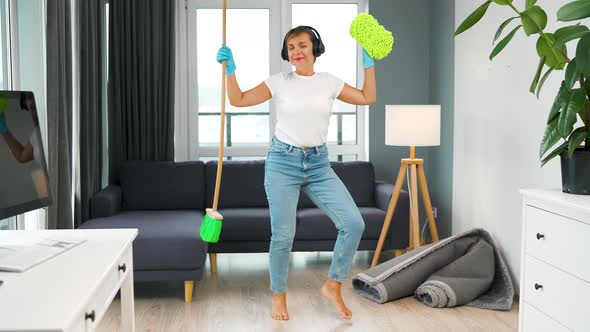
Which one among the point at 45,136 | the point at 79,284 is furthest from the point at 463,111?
the point at 79,284

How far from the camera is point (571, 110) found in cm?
277


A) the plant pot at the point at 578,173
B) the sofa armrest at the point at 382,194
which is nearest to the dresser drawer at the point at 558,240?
the plant pot at the point at 578,173

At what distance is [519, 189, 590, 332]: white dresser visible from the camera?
103 inches

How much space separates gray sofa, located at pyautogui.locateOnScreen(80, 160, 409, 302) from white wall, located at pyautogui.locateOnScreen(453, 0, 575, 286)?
1.76 ft

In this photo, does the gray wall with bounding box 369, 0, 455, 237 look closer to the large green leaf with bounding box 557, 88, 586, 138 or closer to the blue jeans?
the blue jeans

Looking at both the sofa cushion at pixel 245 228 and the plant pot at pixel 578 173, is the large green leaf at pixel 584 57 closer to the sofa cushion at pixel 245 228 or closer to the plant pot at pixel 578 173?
the plant pot at pixel 578 173

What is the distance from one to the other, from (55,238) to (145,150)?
3.39m

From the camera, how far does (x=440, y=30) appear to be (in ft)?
18.3

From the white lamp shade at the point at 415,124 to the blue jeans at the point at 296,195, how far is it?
116cm

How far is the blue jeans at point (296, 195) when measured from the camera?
12.0 feet

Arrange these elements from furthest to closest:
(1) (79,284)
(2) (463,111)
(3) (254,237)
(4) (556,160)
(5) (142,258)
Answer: (2) (463,111)
(3) (254,237)
(5) (142,258)
(4) (556,160)
(1) (79,284)

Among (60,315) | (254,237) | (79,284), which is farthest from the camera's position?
(254,237)

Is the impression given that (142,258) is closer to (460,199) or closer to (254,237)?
(254,237)

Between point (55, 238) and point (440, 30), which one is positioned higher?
point (440, 30)
